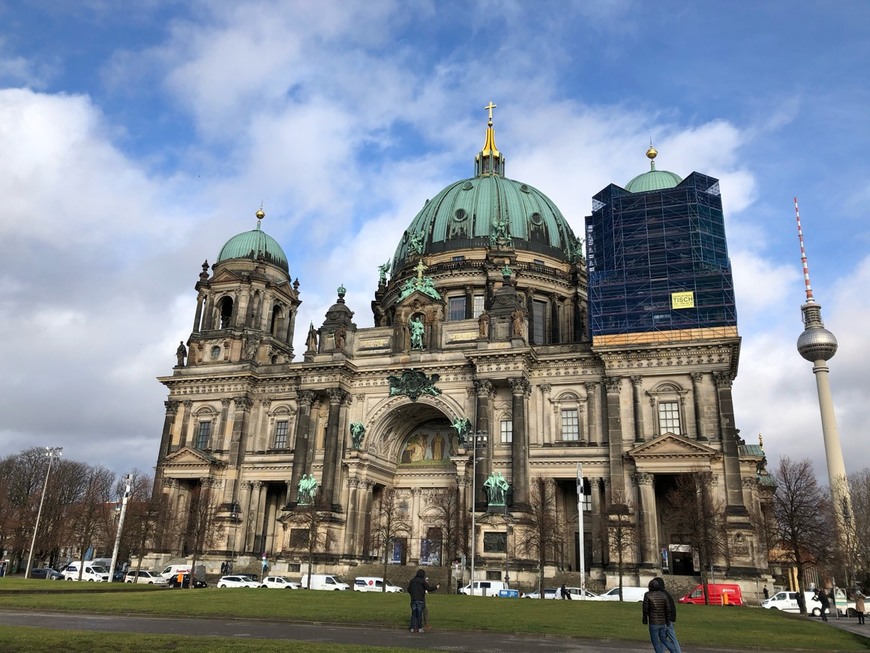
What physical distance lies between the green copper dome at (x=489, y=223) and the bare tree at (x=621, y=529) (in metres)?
28.5

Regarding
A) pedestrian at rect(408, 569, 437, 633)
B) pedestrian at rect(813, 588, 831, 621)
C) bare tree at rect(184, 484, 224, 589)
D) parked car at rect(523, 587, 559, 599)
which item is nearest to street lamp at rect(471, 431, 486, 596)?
parked car at rect(523, 587, 559, 599)

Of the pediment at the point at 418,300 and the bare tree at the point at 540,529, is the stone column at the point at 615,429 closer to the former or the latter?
the bare tree at the point at 540,529

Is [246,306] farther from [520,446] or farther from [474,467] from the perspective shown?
[520,446]

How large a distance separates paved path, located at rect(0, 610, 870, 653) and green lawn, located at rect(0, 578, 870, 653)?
93 cm

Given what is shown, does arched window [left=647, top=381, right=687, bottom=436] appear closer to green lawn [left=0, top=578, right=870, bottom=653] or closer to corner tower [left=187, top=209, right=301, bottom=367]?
green lawn [left=0, top=578, right=870, bottom=653]

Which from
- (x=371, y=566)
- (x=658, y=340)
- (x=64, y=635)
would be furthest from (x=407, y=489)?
(x=64, y=635)

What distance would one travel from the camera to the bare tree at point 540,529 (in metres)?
44.6

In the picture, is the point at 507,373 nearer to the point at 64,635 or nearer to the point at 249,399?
the point at 249,399

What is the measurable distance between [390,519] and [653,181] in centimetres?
3491

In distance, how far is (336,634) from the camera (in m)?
17.8

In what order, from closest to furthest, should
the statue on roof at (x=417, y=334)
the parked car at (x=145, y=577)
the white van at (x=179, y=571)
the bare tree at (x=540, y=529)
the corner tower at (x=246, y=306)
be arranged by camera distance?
the bare tree at (x=540, y=529) < the white van at (x=179, y=571) < the parked car at (x=145, y=577) < the statue on roof at (x=417, y=334) < the corner tower at (x=246, y=306)

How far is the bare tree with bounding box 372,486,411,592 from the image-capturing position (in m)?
52.6

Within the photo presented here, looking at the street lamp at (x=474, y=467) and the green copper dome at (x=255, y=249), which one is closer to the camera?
the street lamp at (x=474, y=467)

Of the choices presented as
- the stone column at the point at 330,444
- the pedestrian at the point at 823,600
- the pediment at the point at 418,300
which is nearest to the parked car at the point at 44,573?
the stone column at the point at 330,444
